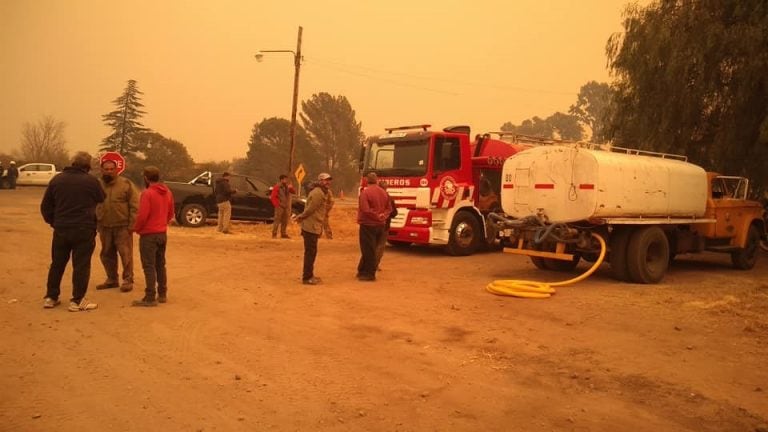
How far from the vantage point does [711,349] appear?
6125 millimetres

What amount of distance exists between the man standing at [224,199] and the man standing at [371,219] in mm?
A: 7332

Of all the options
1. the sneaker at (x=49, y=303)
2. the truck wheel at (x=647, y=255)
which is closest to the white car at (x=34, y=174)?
the sneaker at (x=49, y=303)

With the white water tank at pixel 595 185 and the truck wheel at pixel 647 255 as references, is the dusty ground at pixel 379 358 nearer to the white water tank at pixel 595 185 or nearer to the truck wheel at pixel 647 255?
the truck wheel at pixel 647 255

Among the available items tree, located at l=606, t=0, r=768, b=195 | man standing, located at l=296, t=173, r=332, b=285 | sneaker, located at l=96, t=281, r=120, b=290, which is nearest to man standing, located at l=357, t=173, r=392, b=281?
man standing, located at l=296, t=173, r=332, b=285

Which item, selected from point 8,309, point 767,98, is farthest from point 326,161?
point 8,309

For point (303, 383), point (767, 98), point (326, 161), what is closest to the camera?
point (303, 383)

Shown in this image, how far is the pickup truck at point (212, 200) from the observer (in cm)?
1811

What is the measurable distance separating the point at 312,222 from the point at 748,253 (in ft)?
33.2

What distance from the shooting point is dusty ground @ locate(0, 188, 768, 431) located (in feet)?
13.4

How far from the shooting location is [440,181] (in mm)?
13125

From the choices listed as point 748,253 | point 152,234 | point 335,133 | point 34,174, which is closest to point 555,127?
point 335,133

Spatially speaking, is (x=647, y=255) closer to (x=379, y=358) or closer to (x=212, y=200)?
(x=379, y=358)

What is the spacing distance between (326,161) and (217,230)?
49.3m

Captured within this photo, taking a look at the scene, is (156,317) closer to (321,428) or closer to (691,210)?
(321,428)
